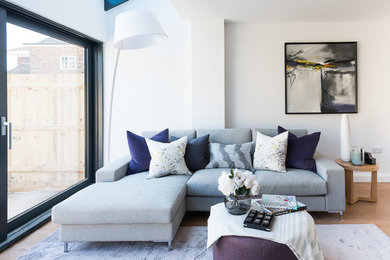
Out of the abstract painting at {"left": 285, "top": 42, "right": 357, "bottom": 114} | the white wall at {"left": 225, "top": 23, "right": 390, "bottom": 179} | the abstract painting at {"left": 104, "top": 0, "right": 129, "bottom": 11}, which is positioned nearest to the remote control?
the white wall at {"left": 225, "top": 23, "right": 390, "bottom": 179}

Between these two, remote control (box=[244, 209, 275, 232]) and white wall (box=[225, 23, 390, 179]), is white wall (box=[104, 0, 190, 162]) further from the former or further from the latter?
remote control (box=[244, 209, 275, 232])

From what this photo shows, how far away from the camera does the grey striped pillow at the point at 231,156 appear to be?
297 centimetres

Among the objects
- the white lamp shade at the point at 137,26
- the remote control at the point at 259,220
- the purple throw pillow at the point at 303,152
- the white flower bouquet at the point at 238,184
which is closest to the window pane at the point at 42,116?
the white lamp shade at the point at 137,26

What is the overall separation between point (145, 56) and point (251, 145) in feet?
6.58

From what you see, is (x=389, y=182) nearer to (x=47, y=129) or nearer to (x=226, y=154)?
(x=226, y=154)

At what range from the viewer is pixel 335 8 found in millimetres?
3217

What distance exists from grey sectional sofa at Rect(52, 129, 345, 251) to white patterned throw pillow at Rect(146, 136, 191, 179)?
0.08 meters

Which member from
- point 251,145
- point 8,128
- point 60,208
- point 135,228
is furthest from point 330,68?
point 8,128

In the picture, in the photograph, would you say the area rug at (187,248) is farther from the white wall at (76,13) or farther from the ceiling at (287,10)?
the ceiling at (287,10)

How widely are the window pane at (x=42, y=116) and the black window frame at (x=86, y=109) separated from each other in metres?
0.07

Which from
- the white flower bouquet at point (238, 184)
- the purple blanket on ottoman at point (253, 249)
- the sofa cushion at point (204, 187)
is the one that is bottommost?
the purple blanket on ottoman at point (253, 249)

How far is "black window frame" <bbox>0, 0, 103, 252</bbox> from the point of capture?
7.48 ft

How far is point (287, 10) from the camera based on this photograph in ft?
10.8

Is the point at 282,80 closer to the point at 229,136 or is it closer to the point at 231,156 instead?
the point at 229,136
